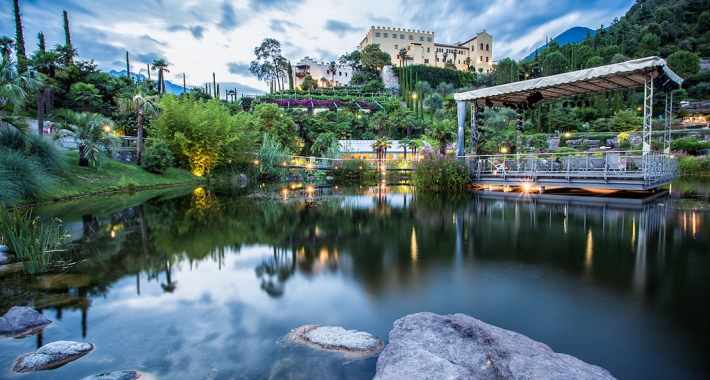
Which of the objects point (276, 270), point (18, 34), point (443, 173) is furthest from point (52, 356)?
point (18, 34)

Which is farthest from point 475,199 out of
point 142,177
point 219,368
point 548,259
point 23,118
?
point 142,177

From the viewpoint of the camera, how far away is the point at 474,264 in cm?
602

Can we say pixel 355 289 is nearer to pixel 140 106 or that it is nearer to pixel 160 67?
pixel 140 106

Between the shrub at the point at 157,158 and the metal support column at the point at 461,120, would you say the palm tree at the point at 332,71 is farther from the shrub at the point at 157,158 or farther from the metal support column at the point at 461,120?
the metal support column at the point at 461,120

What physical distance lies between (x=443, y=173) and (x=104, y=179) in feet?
54.8

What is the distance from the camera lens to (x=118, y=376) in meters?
3.03

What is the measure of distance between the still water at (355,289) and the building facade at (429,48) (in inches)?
3169

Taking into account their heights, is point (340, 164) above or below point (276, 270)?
above

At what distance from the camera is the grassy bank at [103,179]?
598 inches

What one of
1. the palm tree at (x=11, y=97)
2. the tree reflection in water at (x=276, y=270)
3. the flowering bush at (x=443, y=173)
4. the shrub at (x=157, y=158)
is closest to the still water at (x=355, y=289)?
the tree reflection in water at (x=276, y=270)

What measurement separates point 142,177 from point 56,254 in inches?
622

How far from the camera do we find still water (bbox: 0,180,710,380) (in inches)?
132

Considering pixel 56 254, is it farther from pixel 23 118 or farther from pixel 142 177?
pixel 142 177

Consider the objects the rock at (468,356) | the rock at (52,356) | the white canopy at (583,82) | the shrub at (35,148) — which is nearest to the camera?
the rock at (468,356)
